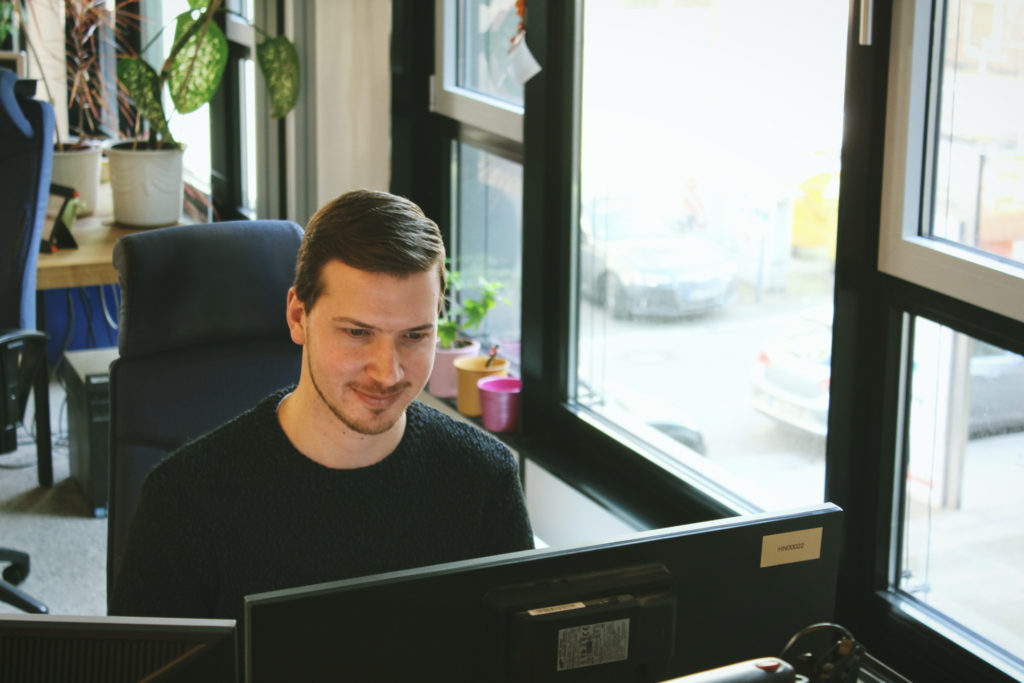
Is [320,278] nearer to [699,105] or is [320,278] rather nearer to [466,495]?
[466,495]

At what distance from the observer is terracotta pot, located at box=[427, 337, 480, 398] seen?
286 cm

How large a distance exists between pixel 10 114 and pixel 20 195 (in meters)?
0.20

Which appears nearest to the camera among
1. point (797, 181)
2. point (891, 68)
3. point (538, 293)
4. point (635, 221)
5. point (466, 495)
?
point (466, 495)

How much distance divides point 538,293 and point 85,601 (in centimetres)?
142

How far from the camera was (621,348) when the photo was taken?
2.48 metres

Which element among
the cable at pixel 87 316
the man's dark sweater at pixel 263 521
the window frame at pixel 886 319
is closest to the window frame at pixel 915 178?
the window frame at pixel 886 319

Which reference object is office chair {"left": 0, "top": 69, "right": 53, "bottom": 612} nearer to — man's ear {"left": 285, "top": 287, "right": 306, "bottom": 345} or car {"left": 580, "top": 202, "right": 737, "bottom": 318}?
car {"left": 580, "top": 202, "right": 737, "bottom": 318}

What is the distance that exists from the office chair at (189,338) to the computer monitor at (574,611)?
1.01 metres

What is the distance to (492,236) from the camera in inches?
117

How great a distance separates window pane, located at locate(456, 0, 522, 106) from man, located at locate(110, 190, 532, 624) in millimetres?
1475

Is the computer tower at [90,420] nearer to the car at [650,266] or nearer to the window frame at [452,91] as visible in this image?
the window frame at [452,91]

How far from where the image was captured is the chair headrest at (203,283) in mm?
1851

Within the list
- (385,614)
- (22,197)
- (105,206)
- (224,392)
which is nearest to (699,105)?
(224,392)

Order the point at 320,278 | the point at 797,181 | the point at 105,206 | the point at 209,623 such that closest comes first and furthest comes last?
the point at 209,623 → the point at 320,278 → the point at 797,181 → the point at 105,206
